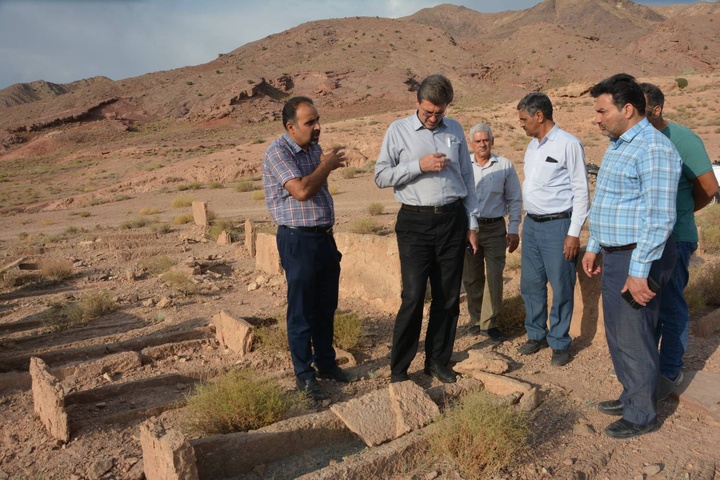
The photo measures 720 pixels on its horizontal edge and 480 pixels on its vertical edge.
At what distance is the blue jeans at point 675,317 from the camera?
371cm

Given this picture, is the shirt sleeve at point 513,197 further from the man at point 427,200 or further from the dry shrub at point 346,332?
the dry shrub at point 346,332

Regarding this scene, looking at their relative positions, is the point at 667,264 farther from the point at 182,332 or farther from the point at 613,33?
the point at 613,33

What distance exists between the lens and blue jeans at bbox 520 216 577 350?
435 centimetres

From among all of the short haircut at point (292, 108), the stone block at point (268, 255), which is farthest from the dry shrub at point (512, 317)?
the stone block at point (268, 255)

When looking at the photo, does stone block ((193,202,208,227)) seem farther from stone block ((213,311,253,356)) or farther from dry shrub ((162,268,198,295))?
stone block ((213,311,253,356))

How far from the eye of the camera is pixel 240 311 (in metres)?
6.94

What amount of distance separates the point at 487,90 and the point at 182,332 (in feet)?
176

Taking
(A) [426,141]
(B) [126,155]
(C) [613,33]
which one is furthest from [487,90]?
(A) [426,141]

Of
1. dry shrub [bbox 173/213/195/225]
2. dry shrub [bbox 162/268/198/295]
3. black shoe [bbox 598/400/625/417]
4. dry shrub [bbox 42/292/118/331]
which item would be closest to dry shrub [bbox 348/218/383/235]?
dry shrub [bbox 162/268/198/295]

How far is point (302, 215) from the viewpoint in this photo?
3.92 metres

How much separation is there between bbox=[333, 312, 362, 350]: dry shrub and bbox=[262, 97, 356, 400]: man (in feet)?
3.55

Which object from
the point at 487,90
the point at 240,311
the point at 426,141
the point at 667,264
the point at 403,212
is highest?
the point at 487,90

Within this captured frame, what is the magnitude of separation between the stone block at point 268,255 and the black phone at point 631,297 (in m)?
5.64

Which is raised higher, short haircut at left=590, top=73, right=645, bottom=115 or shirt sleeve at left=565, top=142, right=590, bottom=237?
short haircut at left=590, top=73, right=645, bottom=115
